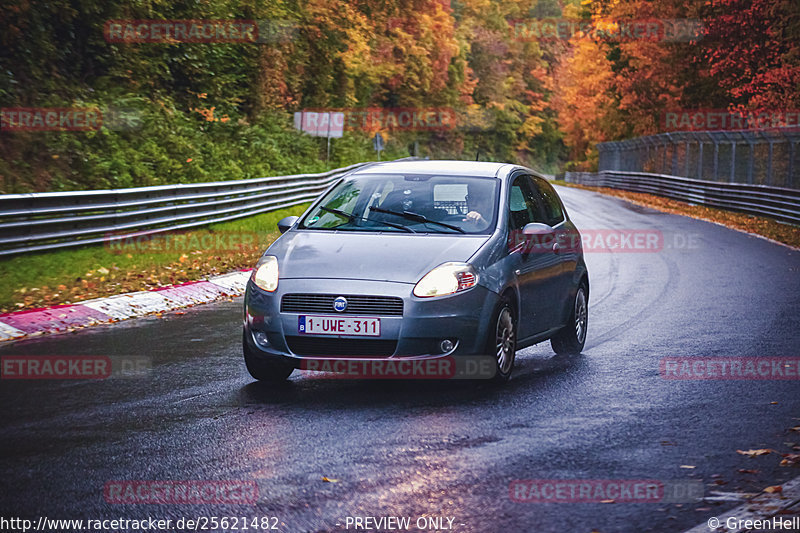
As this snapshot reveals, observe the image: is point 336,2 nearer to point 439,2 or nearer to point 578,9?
point 439,2

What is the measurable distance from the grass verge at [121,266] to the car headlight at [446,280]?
230 inches

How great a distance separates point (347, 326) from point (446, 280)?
2.58 feet

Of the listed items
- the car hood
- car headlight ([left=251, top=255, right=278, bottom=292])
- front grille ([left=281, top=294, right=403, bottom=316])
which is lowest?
front grille ([left=281, top=294, right=403, bottom=316])

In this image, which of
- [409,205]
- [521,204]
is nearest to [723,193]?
[521,204]

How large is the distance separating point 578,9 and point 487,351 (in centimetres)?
8482

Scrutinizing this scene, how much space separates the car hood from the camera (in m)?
7.75

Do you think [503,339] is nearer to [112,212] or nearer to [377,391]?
[377,391]

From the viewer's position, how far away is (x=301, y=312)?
303 inches

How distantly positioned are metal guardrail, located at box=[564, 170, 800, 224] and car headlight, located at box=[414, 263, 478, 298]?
2177 centimetres

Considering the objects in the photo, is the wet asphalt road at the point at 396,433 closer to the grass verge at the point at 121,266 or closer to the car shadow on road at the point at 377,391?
the car shadow on road at the point at 377,391

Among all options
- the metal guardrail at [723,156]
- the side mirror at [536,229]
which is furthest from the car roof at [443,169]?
the metal guardrail at [723,156]

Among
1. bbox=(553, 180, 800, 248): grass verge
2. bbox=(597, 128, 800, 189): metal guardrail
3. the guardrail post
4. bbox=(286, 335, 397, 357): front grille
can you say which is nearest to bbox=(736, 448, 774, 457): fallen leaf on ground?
bbox=(286, 335, 397, 357): front grille

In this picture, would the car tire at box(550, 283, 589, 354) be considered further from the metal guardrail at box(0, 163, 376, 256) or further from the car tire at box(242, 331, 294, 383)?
the metal guardrail at box(0, 163, 376, 256)

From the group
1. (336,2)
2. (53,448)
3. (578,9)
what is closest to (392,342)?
(53,448)
